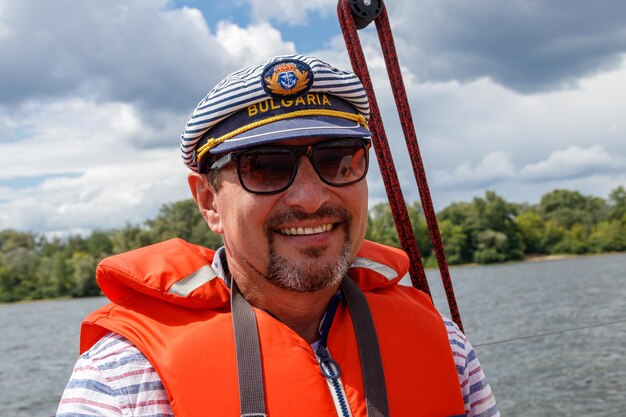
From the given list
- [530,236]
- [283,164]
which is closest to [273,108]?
[283,164]

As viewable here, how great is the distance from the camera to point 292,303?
6.21ft

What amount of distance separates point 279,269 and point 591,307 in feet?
77.5

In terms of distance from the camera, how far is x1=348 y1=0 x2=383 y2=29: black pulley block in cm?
242

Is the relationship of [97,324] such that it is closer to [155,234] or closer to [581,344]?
[581,344]

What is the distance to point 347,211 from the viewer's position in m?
1.77

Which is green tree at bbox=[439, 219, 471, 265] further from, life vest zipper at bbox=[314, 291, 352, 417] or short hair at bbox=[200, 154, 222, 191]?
short hair at bbox=[200, 154, 222, 191]

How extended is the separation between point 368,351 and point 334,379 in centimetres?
13

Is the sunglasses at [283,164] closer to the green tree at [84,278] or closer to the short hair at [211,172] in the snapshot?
the short hair at [211,172]

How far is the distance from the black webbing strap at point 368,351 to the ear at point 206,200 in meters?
0.43

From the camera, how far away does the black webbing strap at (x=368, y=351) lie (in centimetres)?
180

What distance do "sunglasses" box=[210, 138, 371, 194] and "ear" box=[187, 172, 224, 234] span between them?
157mm

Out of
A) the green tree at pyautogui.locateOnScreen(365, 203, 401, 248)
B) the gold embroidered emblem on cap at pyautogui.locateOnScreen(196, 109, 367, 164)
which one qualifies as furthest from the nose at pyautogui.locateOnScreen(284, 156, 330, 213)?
the green tree at pyautogui.locateOnScreen(365, 203, 401, 248)

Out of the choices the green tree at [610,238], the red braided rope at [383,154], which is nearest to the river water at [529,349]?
the red braided rope at [383,154]

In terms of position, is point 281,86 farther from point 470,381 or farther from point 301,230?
point 470,381
